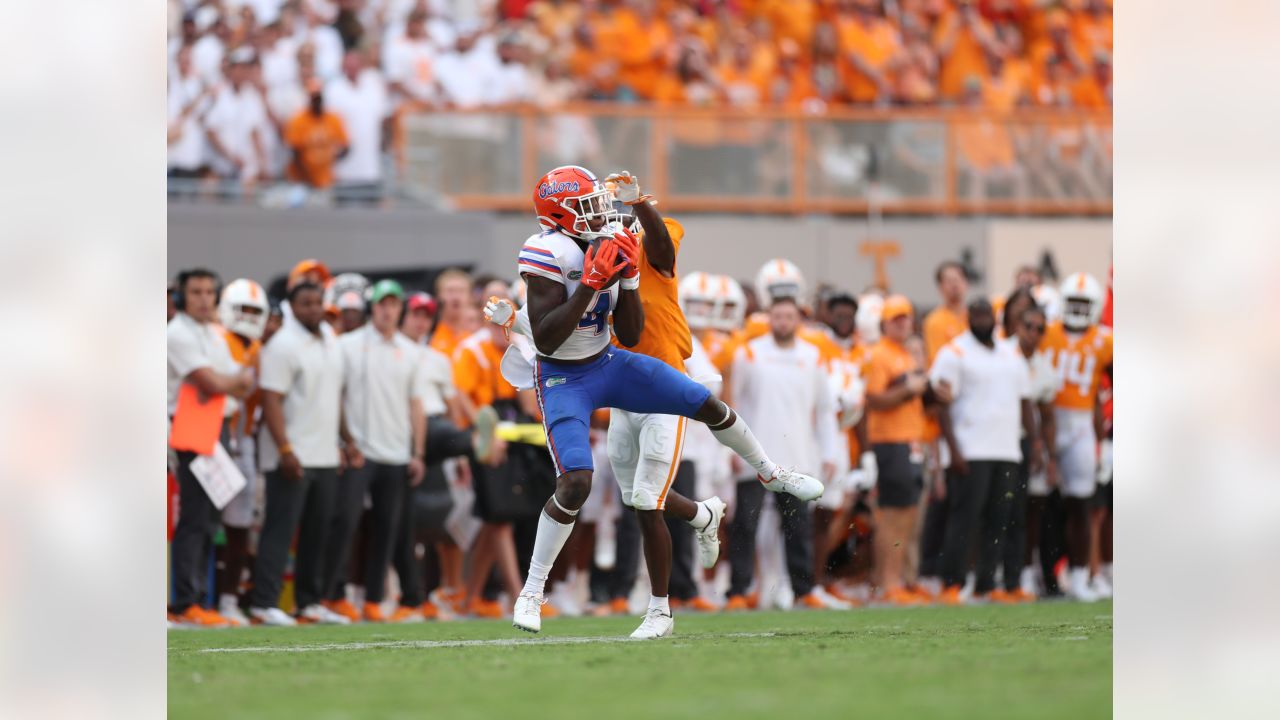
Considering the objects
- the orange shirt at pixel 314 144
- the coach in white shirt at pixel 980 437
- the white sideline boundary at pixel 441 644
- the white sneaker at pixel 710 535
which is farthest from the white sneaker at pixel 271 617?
the orange shirt at pixel 314 144

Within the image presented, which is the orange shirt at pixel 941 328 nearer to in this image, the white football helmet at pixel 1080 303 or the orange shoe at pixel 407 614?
the white football helmet at pixel 1080 303

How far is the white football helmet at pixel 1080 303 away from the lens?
553 inches

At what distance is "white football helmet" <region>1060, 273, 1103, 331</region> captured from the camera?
46.1 feet

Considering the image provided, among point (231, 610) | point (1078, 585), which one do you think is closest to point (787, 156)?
point (1078, 585)

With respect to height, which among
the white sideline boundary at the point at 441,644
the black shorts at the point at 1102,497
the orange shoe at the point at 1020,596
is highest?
the black shorts at the point at 1102,497

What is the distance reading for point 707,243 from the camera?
58.5 feet

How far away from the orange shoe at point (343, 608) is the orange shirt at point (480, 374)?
5.20ft

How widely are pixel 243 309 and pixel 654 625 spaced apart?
14.4 ft

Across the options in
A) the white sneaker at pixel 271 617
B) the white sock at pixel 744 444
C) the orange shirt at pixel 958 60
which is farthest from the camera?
the orange shirt at pixel 958 60

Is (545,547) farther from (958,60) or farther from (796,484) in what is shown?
(958,60)

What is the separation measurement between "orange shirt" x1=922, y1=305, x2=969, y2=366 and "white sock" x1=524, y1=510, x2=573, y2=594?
247 inches

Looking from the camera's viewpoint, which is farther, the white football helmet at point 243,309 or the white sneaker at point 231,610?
the white football helmet at point 243,309

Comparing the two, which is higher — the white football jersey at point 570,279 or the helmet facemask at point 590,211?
the helmet facemask at point 590,211
